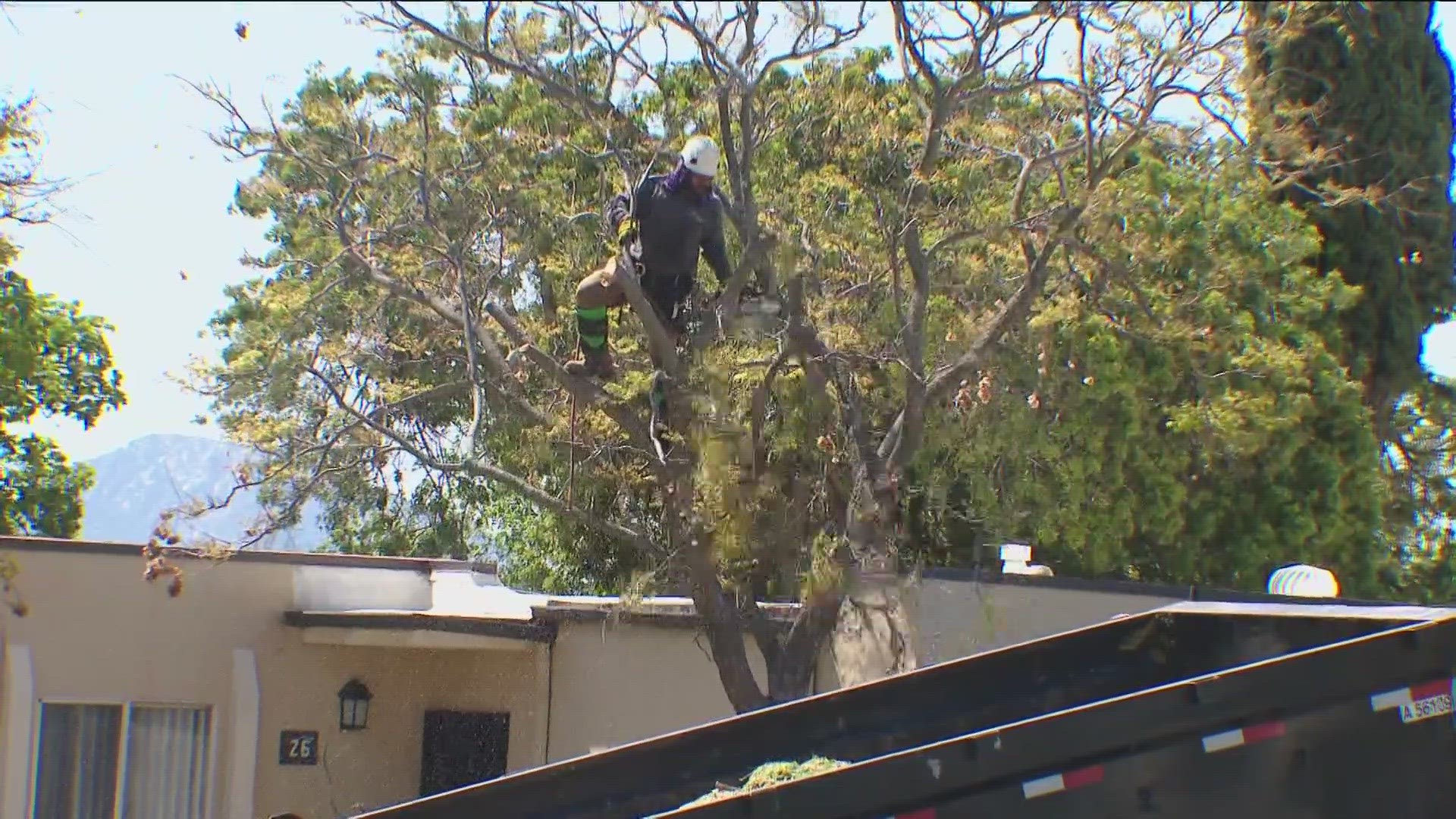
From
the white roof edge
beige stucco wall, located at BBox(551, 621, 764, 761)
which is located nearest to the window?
beige stucco wall, located at BBox(551, 621, 764, 761)

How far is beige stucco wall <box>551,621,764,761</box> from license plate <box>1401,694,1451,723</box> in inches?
314

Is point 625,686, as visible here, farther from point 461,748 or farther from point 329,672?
point 329,672

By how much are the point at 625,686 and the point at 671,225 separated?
482 cm

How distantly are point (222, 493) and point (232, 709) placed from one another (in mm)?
2396

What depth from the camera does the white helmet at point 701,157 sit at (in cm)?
873

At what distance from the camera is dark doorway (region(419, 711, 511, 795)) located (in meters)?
12.8

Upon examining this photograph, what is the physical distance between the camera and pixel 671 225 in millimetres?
8992

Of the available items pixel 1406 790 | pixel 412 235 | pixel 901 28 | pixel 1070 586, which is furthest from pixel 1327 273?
pixel 1406 790

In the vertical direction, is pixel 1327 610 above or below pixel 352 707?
above

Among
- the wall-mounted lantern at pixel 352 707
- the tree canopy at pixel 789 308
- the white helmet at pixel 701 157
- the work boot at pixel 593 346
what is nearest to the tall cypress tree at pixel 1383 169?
the tree canopy at pixel 789 308

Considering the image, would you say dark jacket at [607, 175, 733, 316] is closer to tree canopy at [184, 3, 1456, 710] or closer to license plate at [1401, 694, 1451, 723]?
tree canopy at [184, 3, 1456, 710]

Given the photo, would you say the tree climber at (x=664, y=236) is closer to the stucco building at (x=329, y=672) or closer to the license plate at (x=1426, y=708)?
the stucco building at (x=329, y=672)

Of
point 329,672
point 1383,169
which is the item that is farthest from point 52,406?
point 1383,169

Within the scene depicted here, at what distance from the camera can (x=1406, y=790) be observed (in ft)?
15.0
